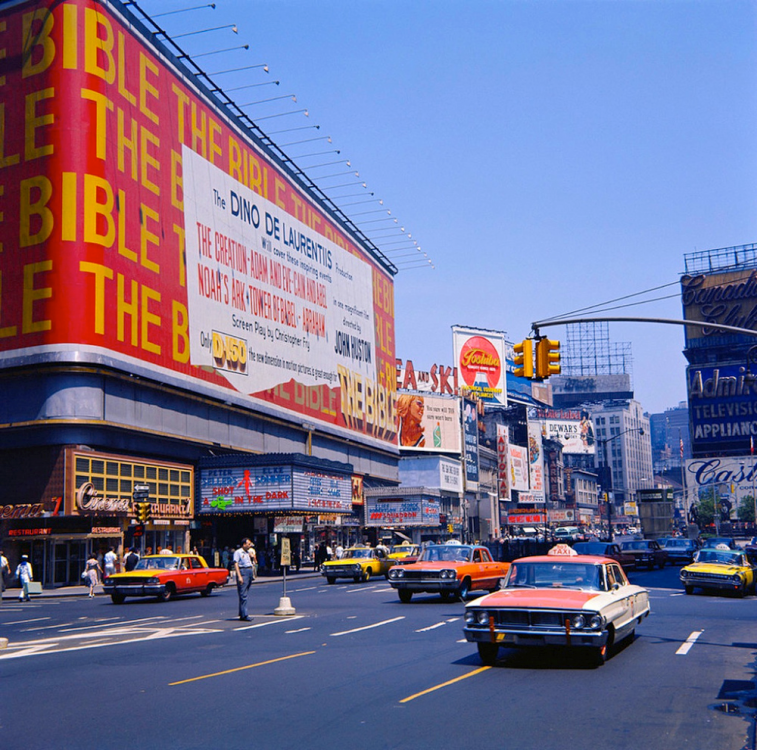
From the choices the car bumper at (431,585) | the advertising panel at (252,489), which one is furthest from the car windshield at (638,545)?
the car bumper at (431,585)

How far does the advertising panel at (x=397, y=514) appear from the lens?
86750 millimetres

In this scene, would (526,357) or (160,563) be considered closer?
(526,357)

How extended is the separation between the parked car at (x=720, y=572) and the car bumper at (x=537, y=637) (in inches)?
694

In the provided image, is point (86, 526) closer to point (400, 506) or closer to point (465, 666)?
point (465, 666)

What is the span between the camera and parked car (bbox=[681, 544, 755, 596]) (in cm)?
2952

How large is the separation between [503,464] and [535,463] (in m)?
16.2

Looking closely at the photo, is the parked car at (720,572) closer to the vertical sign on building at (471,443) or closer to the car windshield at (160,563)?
the car windshield at (160,563)

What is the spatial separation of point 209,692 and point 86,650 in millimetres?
6541

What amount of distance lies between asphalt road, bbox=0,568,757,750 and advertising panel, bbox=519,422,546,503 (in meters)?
151

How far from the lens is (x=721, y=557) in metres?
31.5

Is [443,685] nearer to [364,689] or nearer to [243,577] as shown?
[364,689]

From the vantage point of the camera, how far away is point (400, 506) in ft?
286

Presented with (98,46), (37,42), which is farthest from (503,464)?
(37,42)

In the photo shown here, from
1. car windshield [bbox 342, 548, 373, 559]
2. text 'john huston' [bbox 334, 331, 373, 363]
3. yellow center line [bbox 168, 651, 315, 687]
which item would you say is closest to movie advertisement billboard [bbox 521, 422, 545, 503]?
text 'john huston' [bbox 334, 331, 373, 363]
